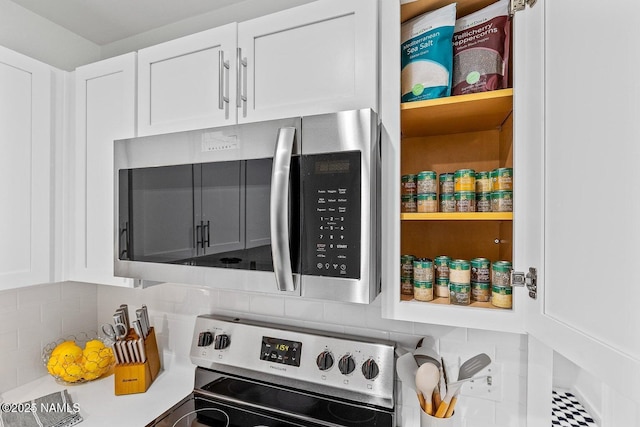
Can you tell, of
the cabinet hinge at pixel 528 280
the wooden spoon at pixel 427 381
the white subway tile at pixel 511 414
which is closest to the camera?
the cabinet hinge at pixel 528 280

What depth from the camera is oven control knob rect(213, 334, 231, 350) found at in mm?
1371

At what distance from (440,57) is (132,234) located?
42.6 inches

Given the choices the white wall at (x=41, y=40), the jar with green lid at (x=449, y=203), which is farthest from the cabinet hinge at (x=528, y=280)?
the white wall at (x=41, y=40)

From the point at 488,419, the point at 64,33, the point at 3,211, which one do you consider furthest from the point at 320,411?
the point at 64,33

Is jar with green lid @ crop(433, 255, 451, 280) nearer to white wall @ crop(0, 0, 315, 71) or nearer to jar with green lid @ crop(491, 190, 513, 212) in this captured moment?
jar with green lid @ crop(491, 190, 513, 212)

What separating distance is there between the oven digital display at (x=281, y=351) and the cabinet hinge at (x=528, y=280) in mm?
784

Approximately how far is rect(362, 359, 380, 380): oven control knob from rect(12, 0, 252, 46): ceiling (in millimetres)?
1541

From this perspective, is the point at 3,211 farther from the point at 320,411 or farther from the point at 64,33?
the point at 320,411

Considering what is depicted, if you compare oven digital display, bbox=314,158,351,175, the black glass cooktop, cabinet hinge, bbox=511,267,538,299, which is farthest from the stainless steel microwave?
the black glass cooktop

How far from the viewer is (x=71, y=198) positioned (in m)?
1.38

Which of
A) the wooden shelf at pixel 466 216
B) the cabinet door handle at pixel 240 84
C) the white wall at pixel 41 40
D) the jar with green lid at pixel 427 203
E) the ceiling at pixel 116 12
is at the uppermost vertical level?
the ceiling at pixel 116 12

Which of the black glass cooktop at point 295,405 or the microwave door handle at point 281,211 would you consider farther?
the black glass cooktop at point 295,405

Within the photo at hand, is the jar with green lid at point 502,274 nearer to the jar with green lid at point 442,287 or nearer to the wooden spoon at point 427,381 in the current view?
the jar with green lid at point 442,287

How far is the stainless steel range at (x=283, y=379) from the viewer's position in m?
1.14
